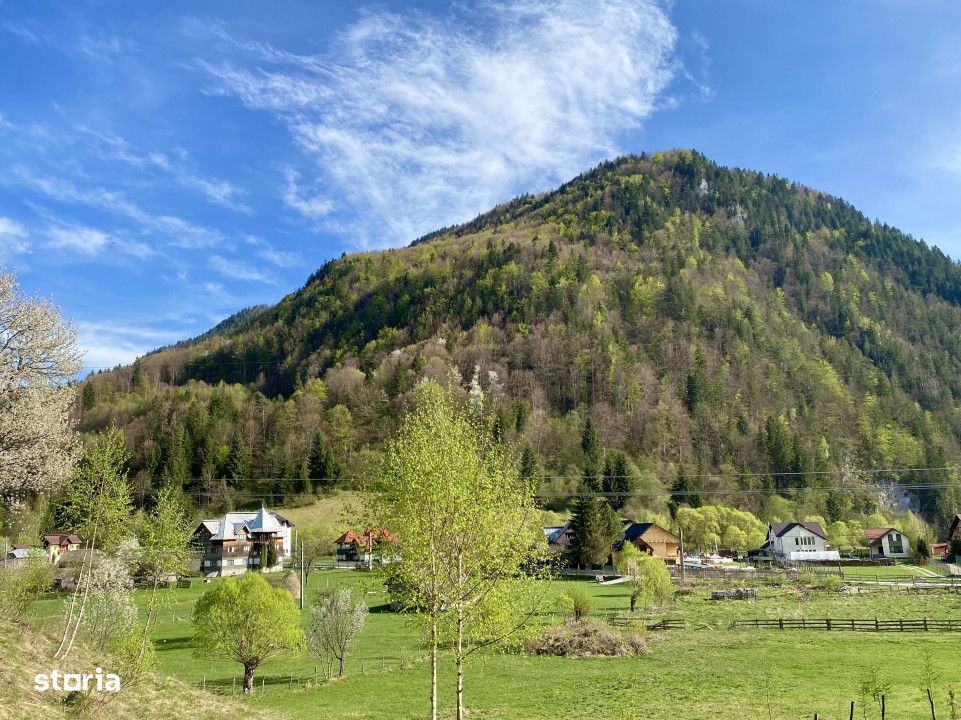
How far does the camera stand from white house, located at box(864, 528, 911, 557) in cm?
10994

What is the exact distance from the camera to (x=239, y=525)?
103 metres

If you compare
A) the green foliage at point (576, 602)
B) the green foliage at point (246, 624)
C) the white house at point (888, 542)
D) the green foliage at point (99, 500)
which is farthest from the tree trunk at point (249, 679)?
the white house at point (888, 542)

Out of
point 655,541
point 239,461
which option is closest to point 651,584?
point 655,541

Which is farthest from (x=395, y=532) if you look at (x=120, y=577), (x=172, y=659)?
(x=120, y=577)

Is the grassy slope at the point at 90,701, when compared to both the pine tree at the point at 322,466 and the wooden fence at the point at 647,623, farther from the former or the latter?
the pine tree at the point at 322,466

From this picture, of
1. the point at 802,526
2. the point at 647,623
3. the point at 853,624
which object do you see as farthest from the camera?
the point at 802,526

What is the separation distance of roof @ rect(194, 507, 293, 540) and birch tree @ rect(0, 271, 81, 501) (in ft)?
285

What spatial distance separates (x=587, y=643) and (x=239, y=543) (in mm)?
75587

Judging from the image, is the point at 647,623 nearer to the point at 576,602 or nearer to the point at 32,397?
the point at 576,602

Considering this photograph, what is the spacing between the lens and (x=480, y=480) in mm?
20609

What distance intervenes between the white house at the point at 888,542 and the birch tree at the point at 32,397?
124 meters

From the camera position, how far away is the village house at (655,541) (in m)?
96.2

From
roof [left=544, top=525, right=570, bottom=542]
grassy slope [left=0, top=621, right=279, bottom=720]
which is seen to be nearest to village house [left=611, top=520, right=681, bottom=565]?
roof [left=544, top=525, right=570, bottom=542]

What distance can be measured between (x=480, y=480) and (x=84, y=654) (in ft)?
54.7
